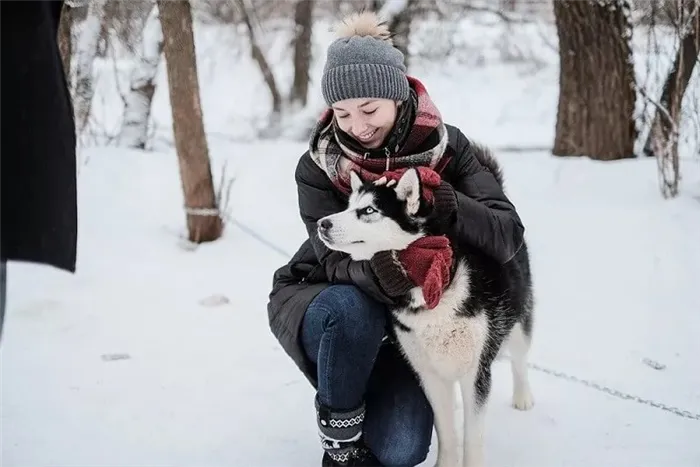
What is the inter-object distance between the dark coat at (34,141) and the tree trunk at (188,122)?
8.92 feet

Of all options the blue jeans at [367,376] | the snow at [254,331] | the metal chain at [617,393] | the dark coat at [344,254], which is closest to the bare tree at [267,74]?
→ the snow at [254,331]

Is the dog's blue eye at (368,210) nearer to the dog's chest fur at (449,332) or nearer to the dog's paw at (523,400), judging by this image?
the dog's chest fur at (449,332)

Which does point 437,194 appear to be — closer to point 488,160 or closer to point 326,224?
point 326,224

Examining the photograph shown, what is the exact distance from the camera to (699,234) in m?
3.53

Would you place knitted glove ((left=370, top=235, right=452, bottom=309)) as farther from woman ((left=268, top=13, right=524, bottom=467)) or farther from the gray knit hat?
the gray knit hat

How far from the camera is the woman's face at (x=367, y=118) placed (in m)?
1.83

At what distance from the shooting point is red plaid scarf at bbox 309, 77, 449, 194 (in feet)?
6.17

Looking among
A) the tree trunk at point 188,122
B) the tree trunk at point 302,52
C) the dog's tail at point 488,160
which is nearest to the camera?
the dog's tail at point 488,160

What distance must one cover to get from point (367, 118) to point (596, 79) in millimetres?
3302

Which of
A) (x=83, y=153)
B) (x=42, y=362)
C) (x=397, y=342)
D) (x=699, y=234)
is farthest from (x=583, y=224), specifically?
(x=83, y=153)

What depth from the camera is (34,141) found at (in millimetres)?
1181

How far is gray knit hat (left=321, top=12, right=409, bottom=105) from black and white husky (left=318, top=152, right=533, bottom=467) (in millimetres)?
223

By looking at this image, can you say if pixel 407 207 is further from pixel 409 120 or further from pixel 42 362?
pixel 42 362

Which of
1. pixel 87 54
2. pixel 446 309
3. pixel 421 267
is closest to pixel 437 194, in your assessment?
pixel 421 267
